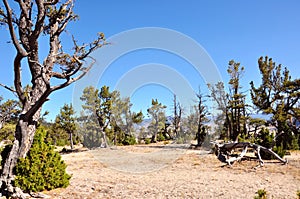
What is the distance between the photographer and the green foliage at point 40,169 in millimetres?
6812

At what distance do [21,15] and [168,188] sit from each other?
301 inches

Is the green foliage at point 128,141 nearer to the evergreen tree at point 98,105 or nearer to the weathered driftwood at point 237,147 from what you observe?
the evergreen tree at point 98,105

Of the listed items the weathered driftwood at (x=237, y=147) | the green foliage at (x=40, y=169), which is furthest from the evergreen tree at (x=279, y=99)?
the green foliage at (x=40, y=169)

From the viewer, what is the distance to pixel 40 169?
23.4 ft

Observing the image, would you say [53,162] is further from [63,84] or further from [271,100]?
[271,100]

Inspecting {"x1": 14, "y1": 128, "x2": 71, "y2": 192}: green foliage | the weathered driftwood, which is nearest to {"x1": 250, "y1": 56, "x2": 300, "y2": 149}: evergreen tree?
the weathered driftwood

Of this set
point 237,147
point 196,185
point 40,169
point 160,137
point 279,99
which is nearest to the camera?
point 40,169

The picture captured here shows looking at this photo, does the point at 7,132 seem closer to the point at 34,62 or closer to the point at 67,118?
the point at 67,118

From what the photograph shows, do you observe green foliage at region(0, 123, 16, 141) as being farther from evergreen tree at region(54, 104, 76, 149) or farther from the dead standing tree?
the dead standing tree

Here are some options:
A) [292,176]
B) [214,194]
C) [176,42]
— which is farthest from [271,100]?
[214,194]

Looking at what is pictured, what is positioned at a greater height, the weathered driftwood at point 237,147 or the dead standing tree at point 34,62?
the dead standing tree at point 34,62

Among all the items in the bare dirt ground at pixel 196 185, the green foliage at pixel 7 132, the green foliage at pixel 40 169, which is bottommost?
the bare dirt ground at pixel 196 185

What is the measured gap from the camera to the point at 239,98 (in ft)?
79.7

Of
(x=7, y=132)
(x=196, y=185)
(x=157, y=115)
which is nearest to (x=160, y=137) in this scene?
(x=157, y=115)
